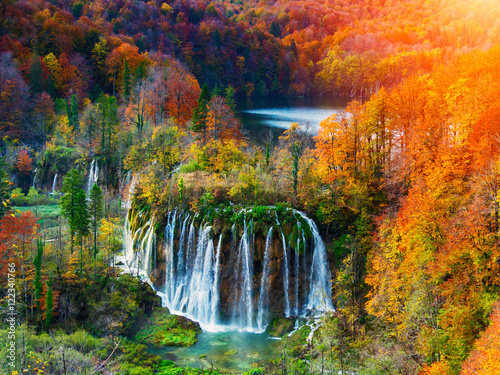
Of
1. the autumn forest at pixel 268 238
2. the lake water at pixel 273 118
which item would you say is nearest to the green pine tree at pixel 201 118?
the autumn forest at pixel 268 238

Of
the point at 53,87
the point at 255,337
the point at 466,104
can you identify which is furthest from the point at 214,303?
the point at 53,87

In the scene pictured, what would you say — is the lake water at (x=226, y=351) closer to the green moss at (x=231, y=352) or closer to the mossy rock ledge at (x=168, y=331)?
the green moss at (x=231, y=352)

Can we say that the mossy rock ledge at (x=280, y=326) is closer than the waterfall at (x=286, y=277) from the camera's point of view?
Yes

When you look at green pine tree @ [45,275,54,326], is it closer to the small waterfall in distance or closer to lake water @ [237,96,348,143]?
the small waterfall in distance

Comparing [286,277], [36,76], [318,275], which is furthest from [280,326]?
[36,76]

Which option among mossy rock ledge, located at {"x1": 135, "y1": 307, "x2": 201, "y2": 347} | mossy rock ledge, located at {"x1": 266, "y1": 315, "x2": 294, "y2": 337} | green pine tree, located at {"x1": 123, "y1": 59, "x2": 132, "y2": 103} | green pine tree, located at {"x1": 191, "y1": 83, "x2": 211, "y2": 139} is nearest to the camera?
mossy rock ledge, located at {"x1": 135, "y1": 307, "x2": 201, "y2": 347}

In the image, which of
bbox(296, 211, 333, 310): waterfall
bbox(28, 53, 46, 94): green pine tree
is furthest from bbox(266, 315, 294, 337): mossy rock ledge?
bbox(28, 53, 46, 94): green pine tree
